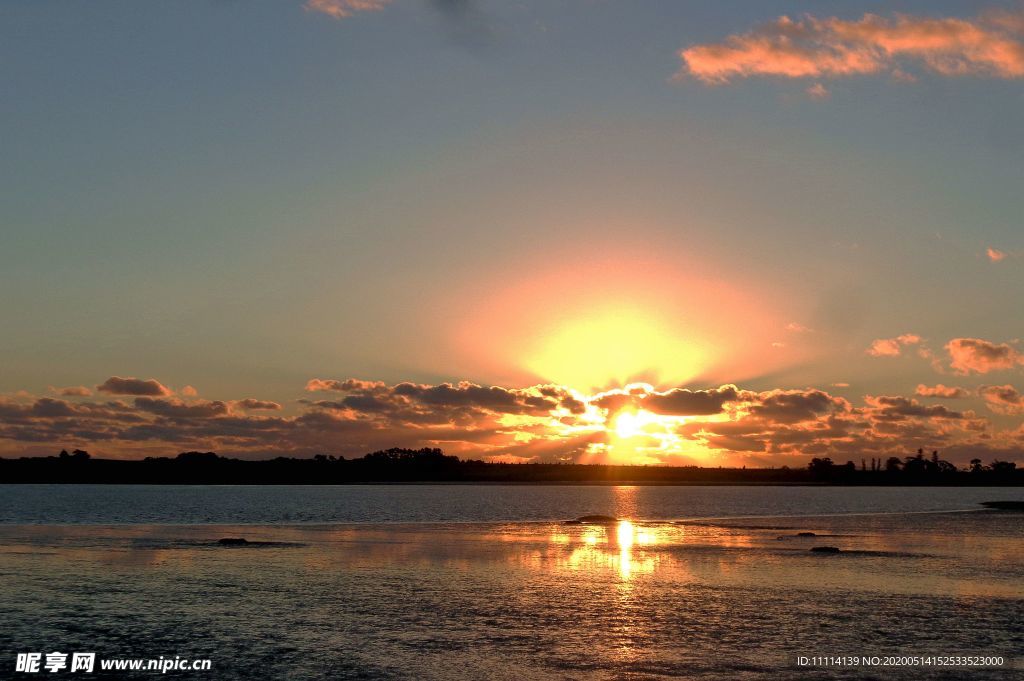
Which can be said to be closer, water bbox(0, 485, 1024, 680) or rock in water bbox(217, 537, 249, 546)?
water bbox(0, 485, 1024, 680)

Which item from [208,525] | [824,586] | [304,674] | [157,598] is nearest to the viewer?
[304,674]

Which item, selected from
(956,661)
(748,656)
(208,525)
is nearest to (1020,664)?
(956,661)

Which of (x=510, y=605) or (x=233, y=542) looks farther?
(x=233, y=542)

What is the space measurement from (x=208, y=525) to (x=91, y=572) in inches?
2052

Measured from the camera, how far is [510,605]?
137 ft

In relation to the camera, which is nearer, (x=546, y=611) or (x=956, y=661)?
(x=956, y=661)

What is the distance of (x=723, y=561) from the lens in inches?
2461

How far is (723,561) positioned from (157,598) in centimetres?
3543

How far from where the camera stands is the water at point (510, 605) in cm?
3080

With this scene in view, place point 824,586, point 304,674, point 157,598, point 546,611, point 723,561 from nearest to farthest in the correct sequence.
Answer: point 304,674 → point 546,611 → point 157,598 → point 824,586 → point 723,561

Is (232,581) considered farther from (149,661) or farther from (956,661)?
(956,661)

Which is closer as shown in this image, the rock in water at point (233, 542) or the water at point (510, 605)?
the water at point (510, 605)

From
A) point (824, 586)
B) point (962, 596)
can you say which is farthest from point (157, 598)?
point (962, 596)

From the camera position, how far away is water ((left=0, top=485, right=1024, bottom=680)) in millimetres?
30797
